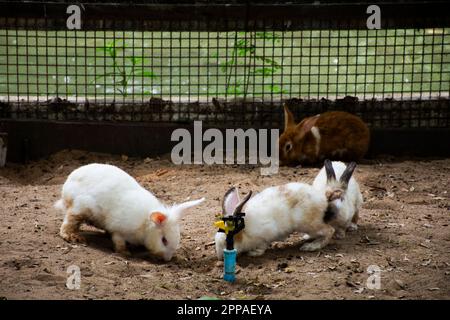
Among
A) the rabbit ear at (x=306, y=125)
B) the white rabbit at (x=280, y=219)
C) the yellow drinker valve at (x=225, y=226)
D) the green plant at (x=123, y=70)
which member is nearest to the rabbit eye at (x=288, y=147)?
the rabbit ear at (x=306, y=125)

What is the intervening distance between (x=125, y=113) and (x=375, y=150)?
9.62ft

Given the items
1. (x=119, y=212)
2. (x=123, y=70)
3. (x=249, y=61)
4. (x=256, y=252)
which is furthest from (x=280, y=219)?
(x=123, y=70)

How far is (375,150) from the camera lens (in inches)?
358

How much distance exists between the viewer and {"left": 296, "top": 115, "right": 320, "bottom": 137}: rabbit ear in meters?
8.66

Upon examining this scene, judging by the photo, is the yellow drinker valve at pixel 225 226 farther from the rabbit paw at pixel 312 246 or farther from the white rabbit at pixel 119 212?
the rabbit paw at pixel 312 246

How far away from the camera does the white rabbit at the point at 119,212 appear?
5.71 meters

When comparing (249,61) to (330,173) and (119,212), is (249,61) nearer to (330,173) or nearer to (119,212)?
(330,173)

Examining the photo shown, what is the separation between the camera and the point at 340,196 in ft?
19.3

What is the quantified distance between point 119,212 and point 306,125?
3420mm

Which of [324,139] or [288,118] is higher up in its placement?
[288,118]

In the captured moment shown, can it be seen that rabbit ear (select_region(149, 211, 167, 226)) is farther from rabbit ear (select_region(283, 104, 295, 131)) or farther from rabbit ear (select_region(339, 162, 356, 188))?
rabbit ear (select_region(283, 104, 295, 131))

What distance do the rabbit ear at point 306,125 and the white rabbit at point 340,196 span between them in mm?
2405
